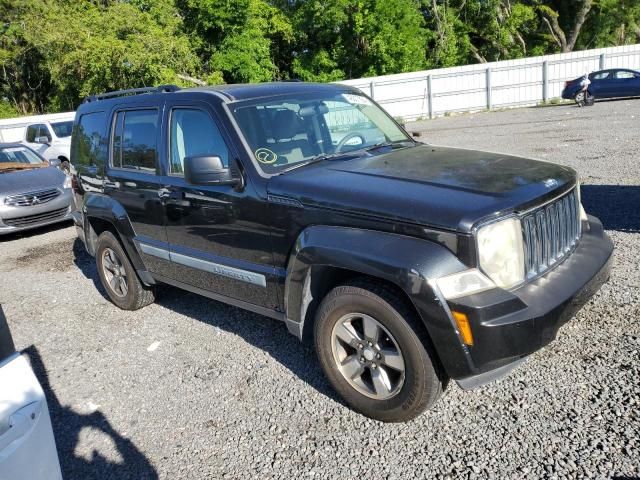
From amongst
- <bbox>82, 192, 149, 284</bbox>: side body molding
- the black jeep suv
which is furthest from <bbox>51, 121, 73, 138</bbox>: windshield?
the black jeep suv

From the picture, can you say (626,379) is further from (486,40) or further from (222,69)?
(486,40)

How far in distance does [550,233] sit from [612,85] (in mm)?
23336

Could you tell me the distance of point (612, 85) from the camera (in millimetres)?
22734

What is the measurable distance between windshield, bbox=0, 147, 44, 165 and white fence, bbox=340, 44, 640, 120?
58.2 ft

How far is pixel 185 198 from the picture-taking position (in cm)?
415

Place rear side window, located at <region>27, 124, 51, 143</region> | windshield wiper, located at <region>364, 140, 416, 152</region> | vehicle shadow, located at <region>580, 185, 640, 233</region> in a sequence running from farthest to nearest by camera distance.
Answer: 1. rear side window, located at <region>27, 124, 51, 143</region>
2. vehicle shadow, located at <region>580, 185, 640, 233</region>
3. windshield wiper, located at <region>364, 140, 416, 152</region>

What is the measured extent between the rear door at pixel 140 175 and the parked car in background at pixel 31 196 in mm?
4662

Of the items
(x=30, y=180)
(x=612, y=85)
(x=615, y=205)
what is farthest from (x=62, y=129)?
(x=612, y=85)

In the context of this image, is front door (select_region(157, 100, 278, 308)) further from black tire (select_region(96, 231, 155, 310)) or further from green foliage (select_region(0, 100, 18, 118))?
green foliage (select_region(0, 100, 18, 118))

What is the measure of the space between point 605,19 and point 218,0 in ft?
96.3

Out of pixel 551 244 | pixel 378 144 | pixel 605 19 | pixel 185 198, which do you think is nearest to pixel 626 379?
pixel 551 244

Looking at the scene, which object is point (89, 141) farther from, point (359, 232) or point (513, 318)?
point (513, 318)

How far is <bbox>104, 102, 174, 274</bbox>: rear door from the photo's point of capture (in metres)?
4.50

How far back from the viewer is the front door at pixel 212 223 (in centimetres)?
370
